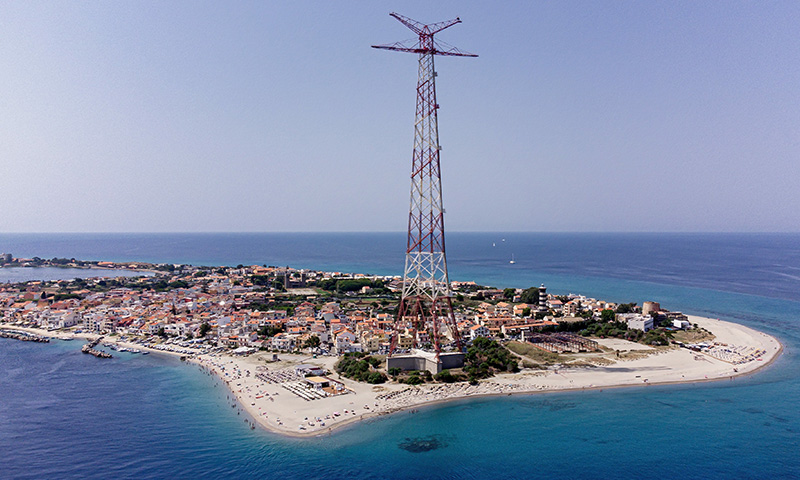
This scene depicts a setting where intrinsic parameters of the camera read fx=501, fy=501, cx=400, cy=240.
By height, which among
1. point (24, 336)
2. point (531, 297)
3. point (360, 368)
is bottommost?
point (24, 336)

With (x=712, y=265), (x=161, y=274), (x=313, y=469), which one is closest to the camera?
(x=313, y=469)

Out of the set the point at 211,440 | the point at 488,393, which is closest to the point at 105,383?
the point at 211,440

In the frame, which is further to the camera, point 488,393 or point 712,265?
point 712,265

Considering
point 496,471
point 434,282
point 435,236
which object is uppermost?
point 435,236

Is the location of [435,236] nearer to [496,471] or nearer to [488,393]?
[488,393]

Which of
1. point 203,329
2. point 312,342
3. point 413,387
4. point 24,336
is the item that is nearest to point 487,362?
point 413,387

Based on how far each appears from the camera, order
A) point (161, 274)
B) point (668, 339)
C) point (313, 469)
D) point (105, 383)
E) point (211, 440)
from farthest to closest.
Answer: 1. point (161, 274)
2. point (668, 339)
3. point (105, 383)
4. point (211, 440)
5. point (313, 469)

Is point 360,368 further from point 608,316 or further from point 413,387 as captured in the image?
point 608,316
